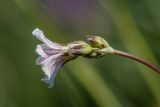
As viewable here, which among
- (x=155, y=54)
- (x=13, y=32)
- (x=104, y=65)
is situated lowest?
(x=155, y=54)

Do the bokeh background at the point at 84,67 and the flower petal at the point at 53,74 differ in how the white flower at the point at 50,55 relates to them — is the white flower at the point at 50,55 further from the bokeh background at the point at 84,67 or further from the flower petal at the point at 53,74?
the bokeh background at the point at 84,67

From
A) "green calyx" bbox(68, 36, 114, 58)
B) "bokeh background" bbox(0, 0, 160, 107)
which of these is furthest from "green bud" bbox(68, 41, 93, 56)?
"bokeh background" bbox(0, 0, 160, 107)

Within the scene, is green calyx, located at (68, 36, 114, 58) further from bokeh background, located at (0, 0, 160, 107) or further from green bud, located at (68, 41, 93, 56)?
bokeh background, located at (0, 0, 160, 107)

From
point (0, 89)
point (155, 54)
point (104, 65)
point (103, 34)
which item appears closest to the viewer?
point (155, 54)

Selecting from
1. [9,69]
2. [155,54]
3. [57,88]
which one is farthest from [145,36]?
[9,69]

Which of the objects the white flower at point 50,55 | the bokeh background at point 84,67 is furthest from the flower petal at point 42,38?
the bokeh background at point 84,67

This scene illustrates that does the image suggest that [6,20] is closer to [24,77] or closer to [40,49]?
[24,77]

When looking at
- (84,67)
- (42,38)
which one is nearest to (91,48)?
(42,38)

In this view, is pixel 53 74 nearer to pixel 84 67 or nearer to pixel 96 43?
pixel 96 43
